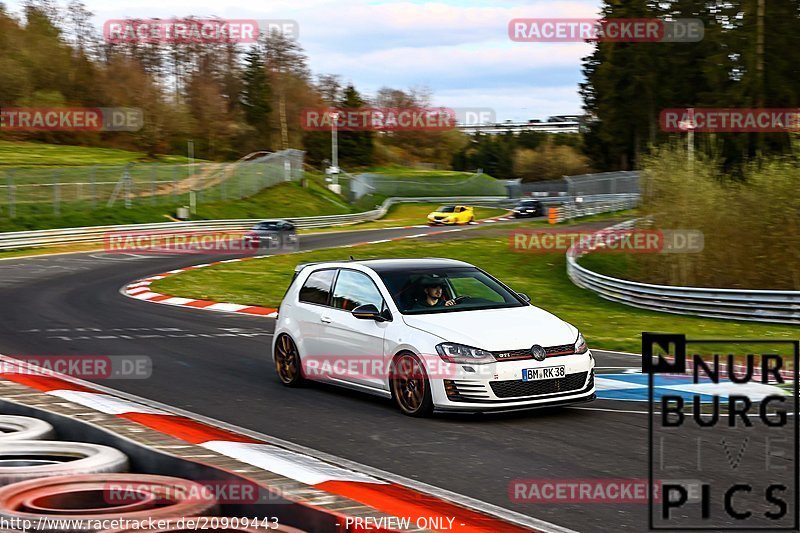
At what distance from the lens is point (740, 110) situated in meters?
48.8

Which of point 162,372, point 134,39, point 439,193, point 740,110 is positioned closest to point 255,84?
point 134,39

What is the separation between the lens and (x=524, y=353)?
955 cm

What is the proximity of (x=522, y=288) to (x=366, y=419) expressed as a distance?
→ 768 inches

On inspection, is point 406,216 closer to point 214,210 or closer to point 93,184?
point 214,210

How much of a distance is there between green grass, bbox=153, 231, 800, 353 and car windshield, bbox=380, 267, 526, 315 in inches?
229

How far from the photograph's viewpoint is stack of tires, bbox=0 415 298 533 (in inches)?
192

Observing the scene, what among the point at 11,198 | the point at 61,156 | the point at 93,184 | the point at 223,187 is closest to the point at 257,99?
the point at 61,156

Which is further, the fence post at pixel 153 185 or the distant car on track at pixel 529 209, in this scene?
the distant car on track at pixel 529 209

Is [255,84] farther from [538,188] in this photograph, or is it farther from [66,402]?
[66,402]

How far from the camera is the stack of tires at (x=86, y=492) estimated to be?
4.89 m

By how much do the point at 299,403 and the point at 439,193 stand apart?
81.2 meters

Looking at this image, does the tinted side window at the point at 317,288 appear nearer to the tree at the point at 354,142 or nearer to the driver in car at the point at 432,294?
the driver in car at the point at 432,294

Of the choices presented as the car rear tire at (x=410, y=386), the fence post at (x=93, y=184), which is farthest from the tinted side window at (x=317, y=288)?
the fence post at (x=93, y=184)

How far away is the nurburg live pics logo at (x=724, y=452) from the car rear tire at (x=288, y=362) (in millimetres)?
3837
